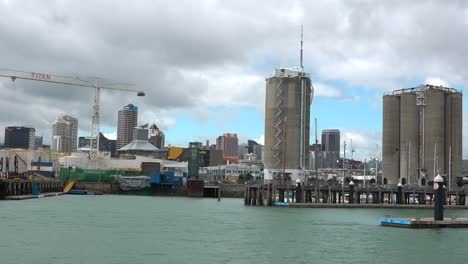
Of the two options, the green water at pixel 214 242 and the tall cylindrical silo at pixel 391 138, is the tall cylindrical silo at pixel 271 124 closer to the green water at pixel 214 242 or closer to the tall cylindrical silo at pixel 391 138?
the tall cylindrical silo at pixel 391 138

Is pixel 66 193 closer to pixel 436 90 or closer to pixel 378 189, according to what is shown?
pixel 378 189

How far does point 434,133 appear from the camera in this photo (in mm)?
163875

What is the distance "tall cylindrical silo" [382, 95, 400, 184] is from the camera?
6796 inches

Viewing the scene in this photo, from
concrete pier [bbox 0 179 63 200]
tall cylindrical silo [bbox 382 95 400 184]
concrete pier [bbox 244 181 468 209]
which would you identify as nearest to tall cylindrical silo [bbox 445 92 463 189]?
tall cylindrical silo [bbox 382 95 400 184]

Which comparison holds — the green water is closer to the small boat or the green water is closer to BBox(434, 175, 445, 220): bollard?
BBox(434, 175, 445, 220): bollard

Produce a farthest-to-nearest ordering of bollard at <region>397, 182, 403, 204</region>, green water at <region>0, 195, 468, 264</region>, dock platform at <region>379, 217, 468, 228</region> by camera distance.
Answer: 1. bollard at <region>397, 182, 403, 204</region>
2. dock platform at <region>379, 217, 468, 228</region>
3. green water at <region>0, 195, 468, 264</region>

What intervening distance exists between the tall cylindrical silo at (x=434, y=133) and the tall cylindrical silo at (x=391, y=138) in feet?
31.1

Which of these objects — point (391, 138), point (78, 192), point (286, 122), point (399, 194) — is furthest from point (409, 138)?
point (78, 192)

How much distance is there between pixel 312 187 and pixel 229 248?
82091 millimetres

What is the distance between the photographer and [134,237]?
60.2m

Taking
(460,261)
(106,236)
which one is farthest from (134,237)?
(460,261)

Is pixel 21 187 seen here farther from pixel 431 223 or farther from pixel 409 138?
pixel 431 223

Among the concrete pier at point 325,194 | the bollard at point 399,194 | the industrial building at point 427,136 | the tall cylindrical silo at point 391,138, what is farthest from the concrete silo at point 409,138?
the bollard at point 399,194

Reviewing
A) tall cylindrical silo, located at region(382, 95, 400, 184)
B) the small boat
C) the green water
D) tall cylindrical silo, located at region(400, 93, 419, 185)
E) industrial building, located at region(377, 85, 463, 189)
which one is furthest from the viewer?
the small boat
